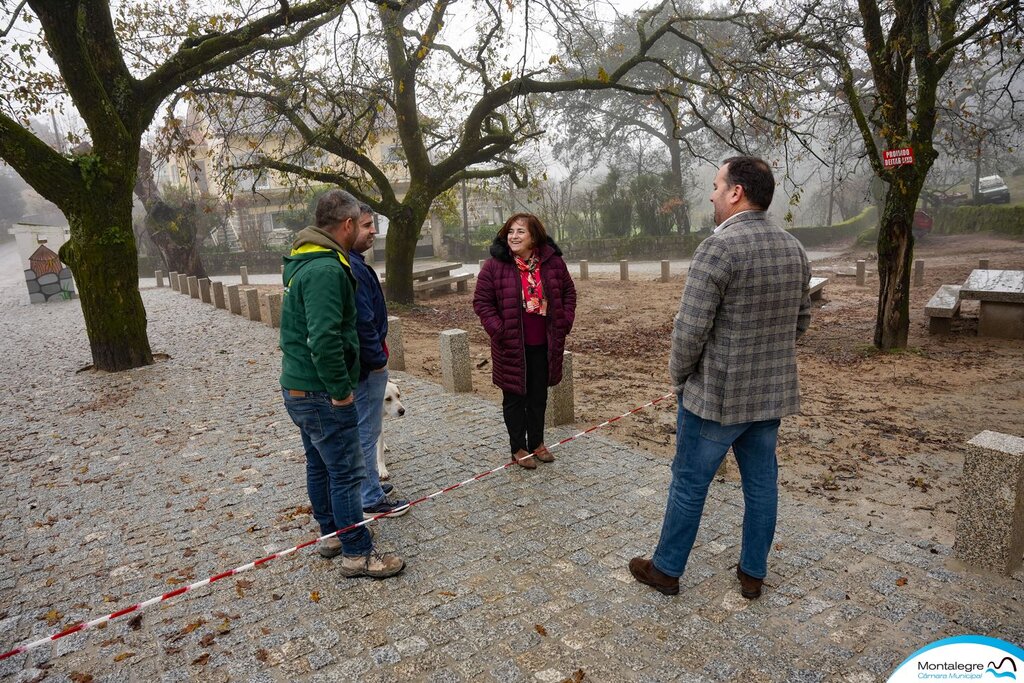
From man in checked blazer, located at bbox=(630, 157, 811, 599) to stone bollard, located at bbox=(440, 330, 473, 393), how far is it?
187 inches

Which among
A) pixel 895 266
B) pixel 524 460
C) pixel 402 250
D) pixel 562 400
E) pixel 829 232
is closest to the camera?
pixel 524 460

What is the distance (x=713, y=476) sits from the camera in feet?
10.8

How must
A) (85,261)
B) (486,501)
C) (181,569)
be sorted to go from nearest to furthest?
(181,569)
(486,501)
(85,261)

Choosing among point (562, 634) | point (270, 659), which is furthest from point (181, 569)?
point (562, 634)

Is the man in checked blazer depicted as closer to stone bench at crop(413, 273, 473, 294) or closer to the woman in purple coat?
the woman in purple coat

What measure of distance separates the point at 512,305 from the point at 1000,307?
30.2 feet

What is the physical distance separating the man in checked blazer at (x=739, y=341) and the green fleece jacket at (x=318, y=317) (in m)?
1.71

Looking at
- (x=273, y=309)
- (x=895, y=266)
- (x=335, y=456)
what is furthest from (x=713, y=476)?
(x=273, y=309)

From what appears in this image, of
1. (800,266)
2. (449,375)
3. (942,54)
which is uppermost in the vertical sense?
(942,54)

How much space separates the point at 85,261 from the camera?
9609mm

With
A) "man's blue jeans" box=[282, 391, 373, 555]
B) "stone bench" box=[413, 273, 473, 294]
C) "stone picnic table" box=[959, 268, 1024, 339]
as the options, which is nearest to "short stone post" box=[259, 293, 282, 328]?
"stone bench" box=[413, 273, 473, 294]

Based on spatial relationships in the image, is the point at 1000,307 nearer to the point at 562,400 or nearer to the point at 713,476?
the point at 562,400

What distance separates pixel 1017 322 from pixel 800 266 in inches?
373

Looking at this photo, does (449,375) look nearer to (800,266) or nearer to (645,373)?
(645,373)
